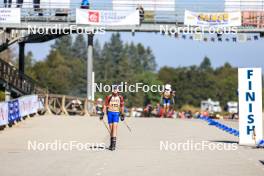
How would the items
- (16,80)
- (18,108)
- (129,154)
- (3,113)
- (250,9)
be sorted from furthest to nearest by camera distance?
(16,80) < (250,9) < (18,108) < (3,113) < (129,154)

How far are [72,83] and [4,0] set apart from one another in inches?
3093

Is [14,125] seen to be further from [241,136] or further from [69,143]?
[241,136]

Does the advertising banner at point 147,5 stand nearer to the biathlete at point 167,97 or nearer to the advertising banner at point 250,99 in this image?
the biathlete at point 167,97

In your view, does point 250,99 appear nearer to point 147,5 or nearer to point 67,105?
point 67,105

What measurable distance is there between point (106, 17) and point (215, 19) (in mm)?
6359

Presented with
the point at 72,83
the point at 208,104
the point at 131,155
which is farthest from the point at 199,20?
the point at 72,83

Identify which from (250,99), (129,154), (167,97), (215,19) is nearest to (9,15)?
(167,97)

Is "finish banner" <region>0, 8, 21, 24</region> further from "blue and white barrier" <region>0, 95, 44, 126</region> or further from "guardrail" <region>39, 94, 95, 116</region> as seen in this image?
"blue and white barrier" <region>0, 95, 44, 126</region>

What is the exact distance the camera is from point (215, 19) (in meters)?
37.8

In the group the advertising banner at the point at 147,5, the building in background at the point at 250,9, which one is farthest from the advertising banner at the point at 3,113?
the building in background at the point at 250,9

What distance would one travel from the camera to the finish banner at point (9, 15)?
36.4 m

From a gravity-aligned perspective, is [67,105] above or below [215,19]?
below

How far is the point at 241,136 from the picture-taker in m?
18.4

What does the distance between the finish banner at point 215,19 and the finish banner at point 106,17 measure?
9.97 ft
